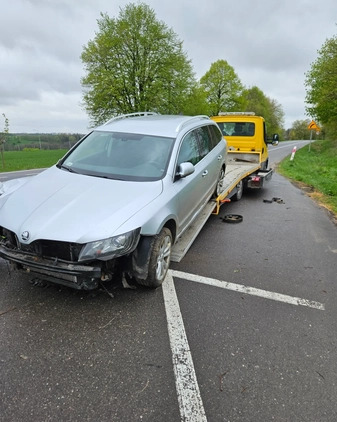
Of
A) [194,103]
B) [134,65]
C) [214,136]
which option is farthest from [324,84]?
[214,136]

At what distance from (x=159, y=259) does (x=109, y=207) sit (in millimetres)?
851

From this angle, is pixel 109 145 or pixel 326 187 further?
pixel 326 187

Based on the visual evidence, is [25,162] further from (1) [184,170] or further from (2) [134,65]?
(1) [184,170]

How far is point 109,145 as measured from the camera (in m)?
4.16

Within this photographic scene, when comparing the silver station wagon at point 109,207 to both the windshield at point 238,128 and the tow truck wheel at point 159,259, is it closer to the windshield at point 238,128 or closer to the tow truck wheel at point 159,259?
the tow truck wheel at point 159,259

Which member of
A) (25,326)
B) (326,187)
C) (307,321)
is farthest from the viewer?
(326,187)

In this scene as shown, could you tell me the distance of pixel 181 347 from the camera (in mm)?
2572

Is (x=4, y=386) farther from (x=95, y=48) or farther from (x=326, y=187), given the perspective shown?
(x=95, y=48)

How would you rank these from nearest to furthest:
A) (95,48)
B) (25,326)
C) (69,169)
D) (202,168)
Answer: (25,326) < (69,169) < (202,168) < (95,48)

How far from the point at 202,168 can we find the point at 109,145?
59.7 inches

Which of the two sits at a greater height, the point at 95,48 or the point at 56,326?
the point at 95,48

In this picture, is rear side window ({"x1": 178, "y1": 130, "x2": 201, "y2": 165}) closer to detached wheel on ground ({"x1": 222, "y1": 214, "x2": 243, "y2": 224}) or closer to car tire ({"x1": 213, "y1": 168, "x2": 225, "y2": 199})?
car tire ({"x1": 213, "y1": 168, "x2": 225, "y2": 199})

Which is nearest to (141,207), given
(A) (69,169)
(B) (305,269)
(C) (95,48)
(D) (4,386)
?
(A) (69,169)

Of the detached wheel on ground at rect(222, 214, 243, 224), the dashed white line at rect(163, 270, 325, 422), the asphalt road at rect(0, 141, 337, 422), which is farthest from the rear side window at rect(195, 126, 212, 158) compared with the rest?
the dashed white line at rect(163, 270, 325, 422)
